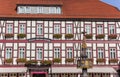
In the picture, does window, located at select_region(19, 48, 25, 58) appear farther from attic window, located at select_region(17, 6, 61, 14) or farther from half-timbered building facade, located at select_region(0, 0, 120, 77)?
attic window, located at select_region(17, 6, 61, 14)

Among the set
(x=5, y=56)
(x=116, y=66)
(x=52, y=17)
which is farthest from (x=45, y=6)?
(x=116, y=66)

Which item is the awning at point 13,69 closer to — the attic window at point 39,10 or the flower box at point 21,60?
the flower box at point 21,60

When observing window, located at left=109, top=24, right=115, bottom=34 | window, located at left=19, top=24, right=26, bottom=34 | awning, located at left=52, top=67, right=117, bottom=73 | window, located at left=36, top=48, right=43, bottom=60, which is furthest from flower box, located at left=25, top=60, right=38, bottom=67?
window, located at left=109, top=24, right=115, bottom=34

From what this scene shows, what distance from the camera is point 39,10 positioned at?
51656mm

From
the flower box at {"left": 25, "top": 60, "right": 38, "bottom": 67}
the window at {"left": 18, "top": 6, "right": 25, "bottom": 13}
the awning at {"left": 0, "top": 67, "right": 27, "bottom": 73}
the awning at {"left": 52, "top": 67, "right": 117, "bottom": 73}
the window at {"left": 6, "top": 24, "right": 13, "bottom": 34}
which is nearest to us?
the awning at {"left": 0, "top": 67, "right": 27, "bottom": 73}

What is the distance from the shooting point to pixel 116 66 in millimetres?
50812

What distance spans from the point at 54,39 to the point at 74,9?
16.8 ft

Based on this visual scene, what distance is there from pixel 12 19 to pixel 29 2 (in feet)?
10.2

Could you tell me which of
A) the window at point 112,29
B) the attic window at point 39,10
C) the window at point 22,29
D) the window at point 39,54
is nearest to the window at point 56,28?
the attic window at point 39,10

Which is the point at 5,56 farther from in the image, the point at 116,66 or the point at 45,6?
the point at 116,66

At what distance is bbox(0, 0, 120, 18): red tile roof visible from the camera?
51.1 meters

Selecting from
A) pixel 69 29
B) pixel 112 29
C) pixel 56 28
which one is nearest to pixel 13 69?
pixel 56 28

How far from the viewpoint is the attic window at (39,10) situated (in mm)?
51469

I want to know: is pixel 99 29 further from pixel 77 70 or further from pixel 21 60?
pixel 21 60
